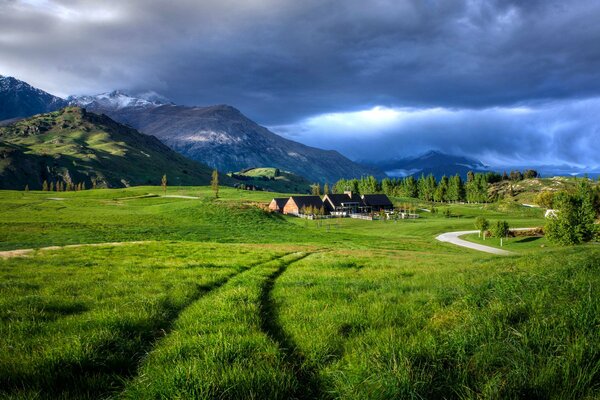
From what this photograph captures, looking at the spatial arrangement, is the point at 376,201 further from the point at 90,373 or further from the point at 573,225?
the point at 90,373

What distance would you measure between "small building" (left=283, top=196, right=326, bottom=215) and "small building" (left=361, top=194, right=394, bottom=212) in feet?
76.3

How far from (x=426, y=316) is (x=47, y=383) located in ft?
24.7

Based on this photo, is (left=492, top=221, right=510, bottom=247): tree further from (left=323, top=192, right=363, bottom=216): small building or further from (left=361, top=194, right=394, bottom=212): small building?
(left=361, top=194, right=394, bottom=212): small building

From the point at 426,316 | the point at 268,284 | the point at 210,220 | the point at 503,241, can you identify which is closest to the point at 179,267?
the point at 268,284

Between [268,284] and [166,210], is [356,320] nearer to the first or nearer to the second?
[268,284]

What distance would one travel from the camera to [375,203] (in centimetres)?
16275

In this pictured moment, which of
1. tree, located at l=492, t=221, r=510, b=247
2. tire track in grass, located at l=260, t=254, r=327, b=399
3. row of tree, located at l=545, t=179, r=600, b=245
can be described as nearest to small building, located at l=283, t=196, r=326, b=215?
tree, located at l=492, t=221, r=510, b=247

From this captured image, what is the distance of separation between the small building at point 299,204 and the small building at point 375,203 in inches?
915

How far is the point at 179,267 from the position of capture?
2016cm

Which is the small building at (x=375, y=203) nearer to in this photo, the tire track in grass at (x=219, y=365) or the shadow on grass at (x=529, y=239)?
the shadow on grass at (x=529, y=239)

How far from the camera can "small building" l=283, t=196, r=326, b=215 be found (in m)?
147

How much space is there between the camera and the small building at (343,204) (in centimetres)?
15512

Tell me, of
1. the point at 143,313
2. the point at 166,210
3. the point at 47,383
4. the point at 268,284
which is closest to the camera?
the point at 47,383

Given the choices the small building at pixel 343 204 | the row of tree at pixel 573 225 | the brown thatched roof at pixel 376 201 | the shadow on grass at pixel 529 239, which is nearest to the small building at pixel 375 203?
the brown thatched roof at pixel 376 201
